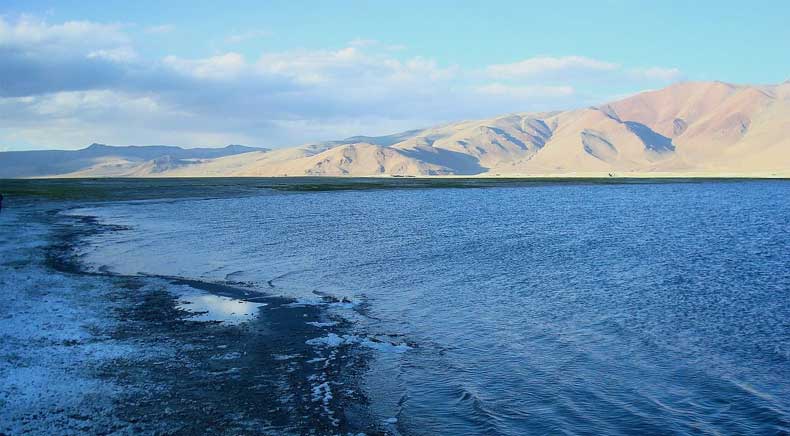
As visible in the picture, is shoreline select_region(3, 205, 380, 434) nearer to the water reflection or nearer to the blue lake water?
the water reflection

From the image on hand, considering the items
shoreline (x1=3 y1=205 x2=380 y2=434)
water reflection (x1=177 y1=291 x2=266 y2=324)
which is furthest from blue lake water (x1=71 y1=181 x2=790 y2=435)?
water reflection (x1=177 y1=291 x2=266 y2=324)

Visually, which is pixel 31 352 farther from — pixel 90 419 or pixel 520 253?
pixel 520 253

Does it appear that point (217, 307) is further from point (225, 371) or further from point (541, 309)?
point (541, 309)

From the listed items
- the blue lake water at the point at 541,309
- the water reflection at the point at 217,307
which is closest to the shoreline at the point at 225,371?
the water reflection at the point at 217,307

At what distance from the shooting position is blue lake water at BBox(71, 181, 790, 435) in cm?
1466

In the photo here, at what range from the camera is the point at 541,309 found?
2459 cm

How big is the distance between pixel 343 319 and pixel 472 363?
19.7ft

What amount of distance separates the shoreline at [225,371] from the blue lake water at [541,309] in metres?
1.09

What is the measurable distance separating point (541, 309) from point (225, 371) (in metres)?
12.8

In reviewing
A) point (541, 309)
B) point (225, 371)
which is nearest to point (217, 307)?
point (225, 371)

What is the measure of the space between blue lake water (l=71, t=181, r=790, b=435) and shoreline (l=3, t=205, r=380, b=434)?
3.58ft

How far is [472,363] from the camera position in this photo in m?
17.8

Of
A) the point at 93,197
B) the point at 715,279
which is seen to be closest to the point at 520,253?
the point at 715,279

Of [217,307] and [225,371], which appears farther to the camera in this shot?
[217,307]
